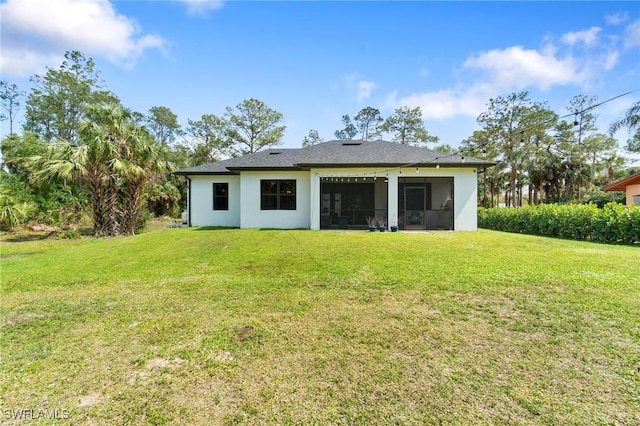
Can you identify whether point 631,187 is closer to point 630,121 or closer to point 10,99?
point 630,121

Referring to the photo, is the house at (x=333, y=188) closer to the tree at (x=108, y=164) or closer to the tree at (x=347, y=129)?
the tree at (x=108, y=164)

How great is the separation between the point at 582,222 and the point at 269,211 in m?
12.2

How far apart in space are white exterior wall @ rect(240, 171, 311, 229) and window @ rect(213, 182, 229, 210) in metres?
2.02

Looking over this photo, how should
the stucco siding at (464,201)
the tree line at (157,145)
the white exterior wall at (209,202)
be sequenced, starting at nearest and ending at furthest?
1. the tree line at (157,145)
2. the stucco siding at (464,201)
3. the white exterior wall at (209,202)

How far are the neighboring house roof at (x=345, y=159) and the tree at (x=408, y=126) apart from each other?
19.6m

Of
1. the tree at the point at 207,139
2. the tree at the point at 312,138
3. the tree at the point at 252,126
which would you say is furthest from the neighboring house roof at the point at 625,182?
the tree at the point at 207,139

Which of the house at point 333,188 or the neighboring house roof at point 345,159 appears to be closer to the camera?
the neighboring house roof at point 345,159

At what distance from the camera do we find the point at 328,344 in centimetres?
305

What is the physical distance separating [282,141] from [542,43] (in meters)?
24.8

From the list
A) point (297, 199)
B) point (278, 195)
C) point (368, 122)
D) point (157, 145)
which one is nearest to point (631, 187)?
point (297, 199)

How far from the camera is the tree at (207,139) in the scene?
31.8 metres

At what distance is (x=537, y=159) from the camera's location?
94.4 ft

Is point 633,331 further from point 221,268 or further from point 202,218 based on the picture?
point 202,218

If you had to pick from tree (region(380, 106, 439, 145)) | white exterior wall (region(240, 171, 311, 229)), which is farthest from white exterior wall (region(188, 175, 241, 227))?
tree (region(380, 106, 439, 145))
